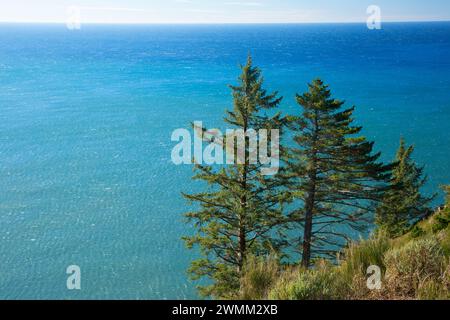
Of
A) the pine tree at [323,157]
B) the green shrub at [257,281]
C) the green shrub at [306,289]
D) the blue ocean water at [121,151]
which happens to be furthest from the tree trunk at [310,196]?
the blue ocean water at [121,151]

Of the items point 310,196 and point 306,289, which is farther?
point 310,196

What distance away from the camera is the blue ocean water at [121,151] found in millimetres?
35000

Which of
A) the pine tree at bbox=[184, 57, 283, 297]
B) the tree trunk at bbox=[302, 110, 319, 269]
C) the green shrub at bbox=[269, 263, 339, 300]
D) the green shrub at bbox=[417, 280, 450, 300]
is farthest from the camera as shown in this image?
the tree trunk at bbox=[302, 110, 319, 269]

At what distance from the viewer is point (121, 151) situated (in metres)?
59.9

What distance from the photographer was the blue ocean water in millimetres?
35000

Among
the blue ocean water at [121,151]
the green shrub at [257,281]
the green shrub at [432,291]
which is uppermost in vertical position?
the green shrub at [432,291]

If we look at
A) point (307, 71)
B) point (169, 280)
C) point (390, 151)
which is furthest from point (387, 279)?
point (307, 71)
